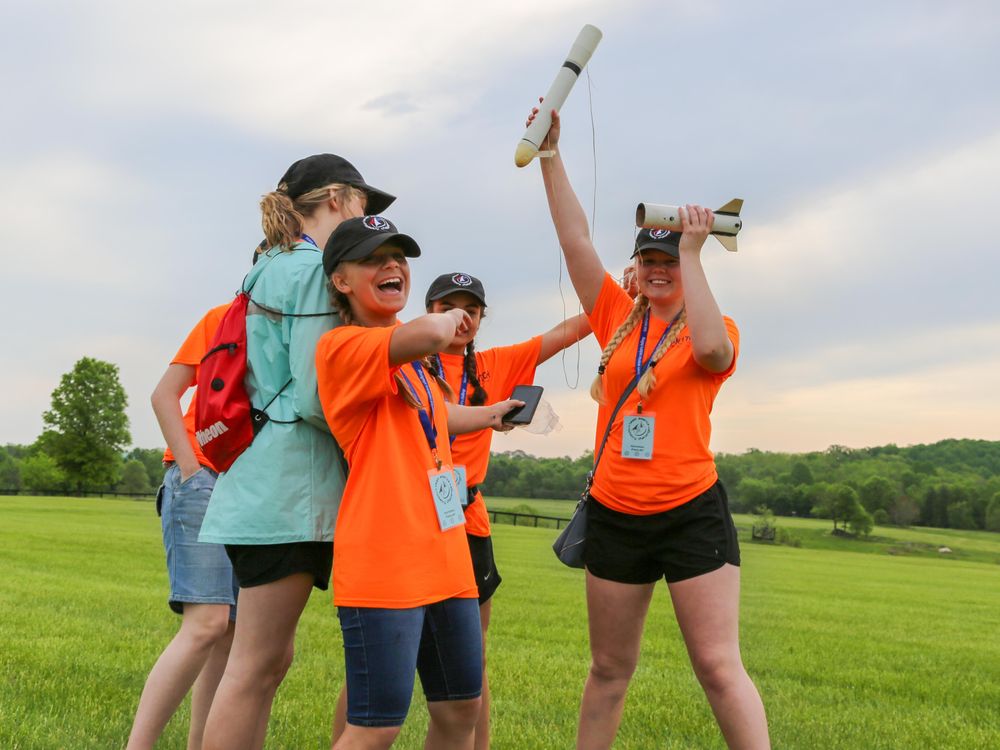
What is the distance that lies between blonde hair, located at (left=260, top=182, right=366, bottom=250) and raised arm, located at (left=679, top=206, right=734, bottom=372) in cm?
132

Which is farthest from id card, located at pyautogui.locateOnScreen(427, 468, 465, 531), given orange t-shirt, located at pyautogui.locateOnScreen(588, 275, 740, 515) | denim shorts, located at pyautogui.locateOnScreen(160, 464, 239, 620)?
denim shorts, located at pyautogui.locateOnScreen(160, 464, 239, 620)

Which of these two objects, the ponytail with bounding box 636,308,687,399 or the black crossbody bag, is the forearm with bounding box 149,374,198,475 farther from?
the ponytail with bounding box 636,308,687,399

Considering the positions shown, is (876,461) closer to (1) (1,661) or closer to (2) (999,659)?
(2) (999,659)

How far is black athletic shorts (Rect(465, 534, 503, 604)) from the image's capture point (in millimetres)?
4441

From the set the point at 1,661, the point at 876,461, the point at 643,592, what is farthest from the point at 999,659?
the point at 876,461

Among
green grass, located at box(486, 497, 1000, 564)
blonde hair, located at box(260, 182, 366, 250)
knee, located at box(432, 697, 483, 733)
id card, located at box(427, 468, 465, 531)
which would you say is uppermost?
blonde hair, located at box(260, 182, 366, 250)

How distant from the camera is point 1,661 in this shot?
22.7ft

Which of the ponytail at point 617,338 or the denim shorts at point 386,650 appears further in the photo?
the ponytail at point 617,338

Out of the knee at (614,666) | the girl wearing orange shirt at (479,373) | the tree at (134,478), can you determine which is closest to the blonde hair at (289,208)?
the girl wearing orange shirt at (479,373)

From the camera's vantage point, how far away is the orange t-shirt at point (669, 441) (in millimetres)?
3982

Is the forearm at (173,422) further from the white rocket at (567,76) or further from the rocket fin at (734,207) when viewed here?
the rocket fin at (734,207)

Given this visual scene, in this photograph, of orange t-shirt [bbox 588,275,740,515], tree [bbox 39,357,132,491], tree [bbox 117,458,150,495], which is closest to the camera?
orange t-shirt [bbox 588,275,740,515]

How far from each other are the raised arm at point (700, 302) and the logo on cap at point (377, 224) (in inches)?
53.5

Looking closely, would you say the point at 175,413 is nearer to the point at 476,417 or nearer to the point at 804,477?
the point at 476,417
